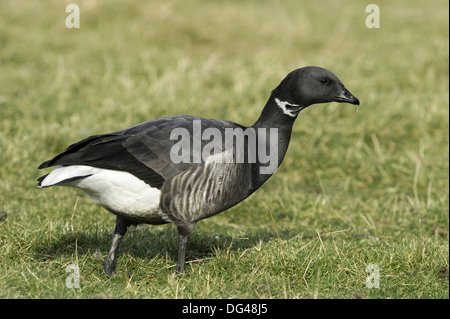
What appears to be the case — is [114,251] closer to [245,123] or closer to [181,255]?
[181,255]

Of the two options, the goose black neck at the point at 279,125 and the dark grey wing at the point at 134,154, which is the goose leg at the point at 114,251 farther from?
the goose black neck at the point at 279,125

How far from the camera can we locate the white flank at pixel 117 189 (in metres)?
4.54

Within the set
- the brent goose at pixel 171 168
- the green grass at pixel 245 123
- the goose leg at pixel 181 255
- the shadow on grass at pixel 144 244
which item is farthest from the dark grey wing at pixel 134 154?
the shadow on grass at pixel 144 244

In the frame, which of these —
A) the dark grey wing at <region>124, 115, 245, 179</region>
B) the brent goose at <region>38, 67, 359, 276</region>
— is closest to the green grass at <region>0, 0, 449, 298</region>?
the brent goose at <region>38, 67, 359, 276</region>

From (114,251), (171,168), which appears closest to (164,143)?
(171,168)

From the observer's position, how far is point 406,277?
5.28 meters

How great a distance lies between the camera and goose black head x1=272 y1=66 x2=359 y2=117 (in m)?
5.15

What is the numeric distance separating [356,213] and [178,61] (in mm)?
5073

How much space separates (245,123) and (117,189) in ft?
15.5

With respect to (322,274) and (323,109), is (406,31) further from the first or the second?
(322,274)

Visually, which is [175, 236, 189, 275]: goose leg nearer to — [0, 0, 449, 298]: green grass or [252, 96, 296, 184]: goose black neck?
[0, 0, 449, 298]: green grass

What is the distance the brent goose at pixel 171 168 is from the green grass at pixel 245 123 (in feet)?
1.66

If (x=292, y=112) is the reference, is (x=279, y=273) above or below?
below
